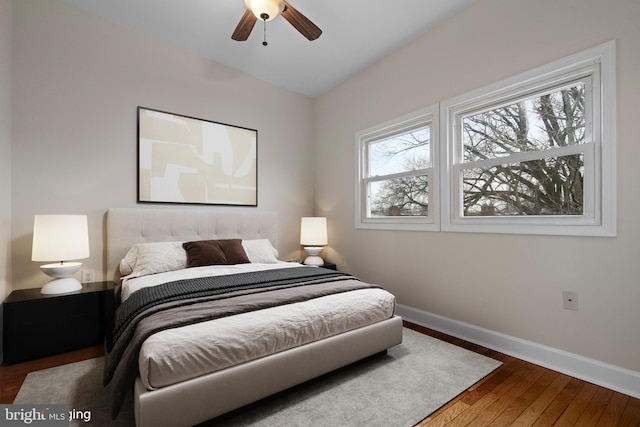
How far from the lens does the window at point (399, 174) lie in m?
2.99

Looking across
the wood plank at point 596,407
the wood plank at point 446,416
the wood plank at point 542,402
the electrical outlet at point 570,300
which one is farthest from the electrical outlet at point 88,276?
the electrical outlet at point 570,300

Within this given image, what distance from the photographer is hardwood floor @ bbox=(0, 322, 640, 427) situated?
61.2 inches

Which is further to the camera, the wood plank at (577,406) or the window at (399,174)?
the window at (399,174)

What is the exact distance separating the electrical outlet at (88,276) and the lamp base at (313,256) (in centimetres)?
220

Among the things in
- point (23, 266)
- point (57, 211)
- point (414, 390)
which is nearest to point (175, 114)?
point (57, 211)

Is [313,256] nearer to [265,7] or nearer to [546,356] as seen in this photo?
[546,356]

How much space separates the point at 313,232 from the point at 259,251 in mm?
835

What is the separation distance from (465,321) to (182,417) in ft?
7.60

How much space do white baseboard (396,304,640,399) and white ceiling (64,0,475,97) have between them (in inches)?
112

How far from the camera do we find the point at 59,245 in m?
2.25

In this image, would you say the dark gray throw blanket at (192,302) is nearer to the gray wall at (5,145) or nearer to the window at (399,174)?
the gray wall at (5,145)

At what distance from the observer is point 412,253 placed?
3078 millimetres


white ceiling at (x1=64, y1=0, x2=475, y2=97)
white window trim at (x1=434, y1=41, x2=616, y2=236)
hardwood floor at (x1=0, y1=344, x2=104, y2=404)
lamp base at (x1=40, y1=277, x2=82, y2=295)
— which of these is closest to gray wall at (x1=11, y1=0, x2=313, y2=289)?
white ceiling at (x1=64, y1=0, x2=475, y2=97)

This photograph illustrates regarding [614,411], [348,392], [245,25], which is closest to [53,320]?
[348,392]
